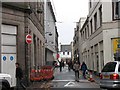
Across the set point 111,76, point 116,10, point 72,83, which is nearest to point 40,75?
point 72,83

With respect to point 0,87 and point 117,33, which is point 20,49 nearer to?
point 0,87

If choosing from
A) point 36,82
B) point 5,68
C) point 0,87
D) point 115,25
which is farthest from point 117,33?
point 0,87

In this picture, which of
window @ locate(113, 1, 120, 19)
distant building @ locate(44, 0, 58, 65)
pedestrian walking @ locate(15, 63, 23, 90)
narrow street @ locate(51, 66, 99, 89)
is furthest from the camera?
distant building @ locate(44, 0, 58, 65)

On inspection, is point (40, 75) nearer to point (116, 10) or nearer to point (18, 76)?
point (116, 10)

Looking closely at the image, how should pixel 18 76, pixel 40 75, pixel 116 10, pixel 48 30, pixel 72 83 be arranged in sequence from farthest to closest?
pixel 48 30
pixel 116 10
pixel 40 75
pixel 72 83
pixel 18 76

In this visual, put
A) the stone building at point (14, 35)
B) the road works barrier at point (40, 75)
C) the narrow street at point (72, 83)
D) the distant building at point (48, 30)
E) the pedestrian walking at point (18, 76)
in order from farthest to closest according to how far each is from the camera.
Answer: the distant building at point (48, 30), the road works barrier at point (40, 75), the narrow street at point (72, 83), the stone building at point (14, 35), the pedestrian walking at point (18, 76)

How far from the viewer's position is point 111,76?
17.2 meters

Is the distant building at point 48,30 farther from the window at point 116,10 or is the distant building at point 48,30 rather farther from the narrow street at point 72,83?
the window at point 116,10

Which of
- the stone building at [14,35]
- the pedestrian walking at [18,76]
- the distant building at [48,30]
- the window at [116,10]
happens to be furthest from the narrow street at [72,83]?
the distant building at [48,30]

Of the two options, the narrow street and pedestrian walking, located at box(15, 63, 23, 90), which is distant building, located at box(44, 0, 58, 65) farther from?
pedestrian walking, located at box(15, 63, 23, 90)

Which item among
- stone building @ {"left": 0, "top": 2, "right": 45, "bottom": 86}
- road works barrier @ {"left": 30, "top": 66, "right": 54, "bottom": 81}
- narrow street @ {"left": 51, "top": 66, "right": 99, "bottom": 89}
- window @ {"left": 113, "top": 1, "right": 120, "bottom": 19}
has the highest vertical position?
window @ {"left": 113, "top": 1, "right": 120, "bottom": 19}

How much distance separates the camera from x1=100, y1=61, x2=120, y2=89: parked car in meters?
17.0

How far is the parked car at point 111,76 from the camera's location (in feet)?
55.7

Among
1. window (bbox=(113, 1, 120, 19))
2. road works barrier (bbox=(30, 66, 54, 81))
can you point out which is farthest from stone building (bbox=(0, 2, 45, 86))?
window (bbox=(113, 1, 120, 19))
